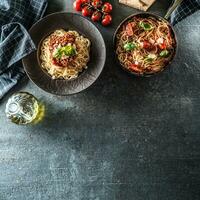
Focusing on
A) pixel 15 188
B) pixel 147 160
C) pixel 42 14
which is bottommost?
pixel 15 188

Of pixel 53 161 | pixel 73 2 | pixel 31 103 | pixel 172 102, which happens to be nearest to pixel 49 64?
pixel 31 103

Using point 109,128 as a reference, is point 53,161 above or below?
below

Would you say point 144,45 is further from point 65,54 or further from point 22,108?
point 22,108

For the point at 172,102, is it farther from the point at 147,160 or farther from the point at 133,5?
the point at 133,5

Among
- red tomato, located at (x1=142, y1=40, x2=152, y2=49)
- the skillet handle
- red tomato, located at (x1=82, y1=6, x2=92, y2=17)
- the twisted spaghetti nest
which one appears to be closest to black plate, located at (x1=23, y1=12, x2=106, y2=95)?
the twisted spaghetti nest

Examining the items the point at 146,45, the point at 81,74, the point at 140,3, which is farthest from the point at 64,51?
the point at 140,3
